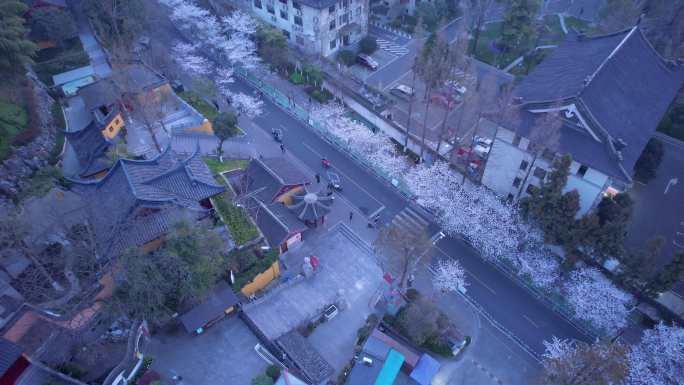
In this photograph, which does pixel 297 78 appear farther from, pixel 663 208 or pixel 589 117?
pixel 663 208

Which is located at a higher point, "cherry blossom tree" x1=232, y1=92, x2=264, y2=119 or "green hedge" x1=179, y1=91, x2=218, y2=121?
"green hedge" x1=179, y1=91, x2=218, y2=121

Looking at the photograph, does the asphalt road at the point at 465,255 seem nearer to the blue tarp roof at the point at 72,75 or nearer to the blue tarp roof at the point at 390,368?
the blue tarp roof at the point at 390,368

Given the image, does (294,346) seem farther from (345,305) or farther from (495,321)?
(495,321)

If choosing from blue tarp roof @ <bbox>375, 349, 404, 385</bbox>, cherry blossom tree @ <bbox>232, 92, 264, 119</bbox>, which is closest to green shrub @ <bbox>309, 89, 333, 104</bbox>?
cherry blossom tree @ <bbox>232, 92, 264, 119</bbox>

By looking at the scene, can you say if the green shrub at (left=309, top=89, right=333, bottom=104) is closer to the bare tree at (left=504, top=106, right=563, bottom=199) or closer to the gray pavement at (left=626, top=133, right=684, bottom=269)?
the bare tree at (left=504, top=106, right=563, bottom=199)

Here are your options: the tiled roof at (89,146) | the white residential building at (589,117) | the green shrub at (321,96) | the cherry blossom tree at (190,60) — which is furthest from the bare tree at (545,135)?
the cherry blossom tree at (190,60)

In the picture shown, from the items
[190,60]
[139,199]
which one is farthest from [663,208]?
[190,60]

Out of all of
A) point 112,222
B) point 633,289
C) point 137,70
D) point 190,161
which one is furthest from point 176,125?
point 633,289
